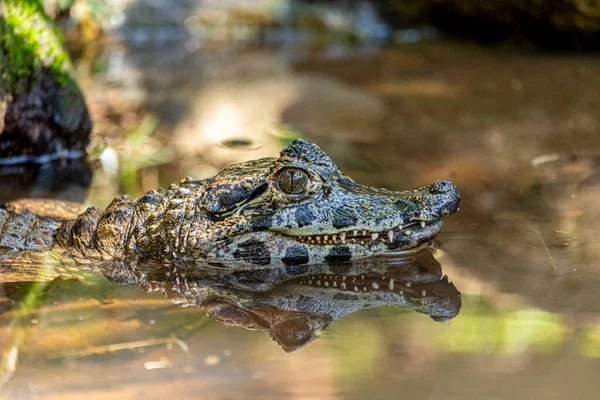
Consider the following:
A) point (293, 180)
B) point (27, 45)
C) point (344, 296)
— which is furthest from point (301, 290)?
point (27, 45)

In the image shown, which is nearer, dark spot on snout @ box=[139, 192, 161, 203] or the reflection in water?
the reflection in water

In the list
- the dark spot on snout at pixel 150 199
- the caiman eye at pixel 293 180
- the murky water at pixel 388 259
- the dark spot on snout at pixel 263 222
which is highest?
the caiman eye at pixel 293 180

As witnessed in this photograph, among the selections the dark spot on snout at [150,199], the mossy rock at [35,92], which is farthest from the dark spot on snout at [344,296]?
the mossy rock at [35,92]

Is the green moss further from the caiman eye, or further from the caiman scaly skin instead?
the caiman eye

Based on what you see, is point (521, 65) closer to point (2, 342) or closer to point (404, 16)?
point (404, 16)

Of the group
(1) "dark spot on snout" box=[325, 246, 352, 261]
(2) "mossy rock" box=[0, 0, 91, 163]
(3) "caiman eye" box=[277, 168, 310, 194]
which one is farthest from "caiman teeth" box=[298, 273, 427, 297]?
(2) "mossy rock" box=[0, 0, 91, 163]

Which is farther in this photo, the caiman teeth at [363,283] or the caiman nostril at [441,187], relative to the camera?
the caiman nostril at [441,187]

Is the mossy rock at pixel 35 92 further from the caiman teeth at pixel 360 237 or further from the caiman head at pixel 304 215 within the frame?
the caiman teeth at pixel 360 237
